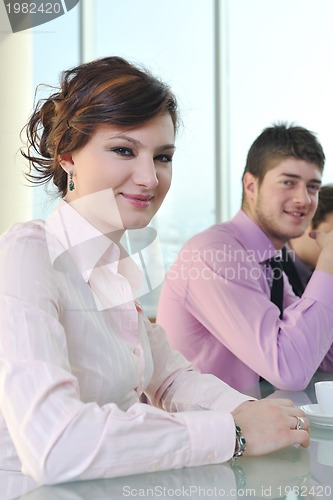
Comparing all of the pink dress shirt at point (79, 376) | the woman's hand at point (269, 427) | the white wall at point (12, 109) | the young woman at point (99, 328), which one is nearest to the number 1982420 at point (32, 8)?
the white wall at point (12, 109)

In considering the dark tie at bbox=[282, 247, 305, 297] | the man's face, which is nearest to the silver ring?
Answer: the man's face

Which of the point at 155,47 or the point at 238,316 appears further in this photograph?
the point at 155,47

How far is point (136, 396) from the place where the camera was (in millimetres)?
→ 1104

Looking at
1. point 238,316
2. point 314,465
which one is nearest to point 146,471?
point 314,465

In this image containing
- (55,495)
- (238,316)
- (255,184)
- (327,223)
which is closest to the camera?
(55,495)

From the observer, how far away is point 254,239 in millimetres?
2154

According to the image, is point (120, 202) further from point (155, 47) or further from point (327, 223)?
point (155, 47)

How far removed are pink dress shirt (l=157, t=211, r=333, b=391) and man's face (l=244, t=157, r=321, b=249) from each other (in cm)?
Answer: 5

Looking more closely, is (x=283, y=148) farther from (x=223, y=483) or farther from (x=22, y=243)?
(x=223, y=483)

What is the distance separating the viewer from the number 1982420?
3426mm

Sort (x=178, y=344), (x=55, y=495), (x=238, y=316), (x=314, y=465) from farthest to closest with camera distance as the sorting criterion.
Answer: (x=178, y=344) → (x=238, y=316) → (x=314, y=465) → (x=55, y=495)

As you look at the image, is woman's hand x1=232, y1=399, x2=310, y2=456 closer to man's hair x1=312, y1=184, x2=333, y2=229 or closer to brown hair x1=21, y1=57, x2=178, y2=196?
brown hair x1=21, y1=57, x2=178, y2=196

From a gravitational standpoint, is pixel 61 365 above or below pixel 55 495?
above

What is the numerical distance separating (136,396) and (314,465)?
12.4 inches
